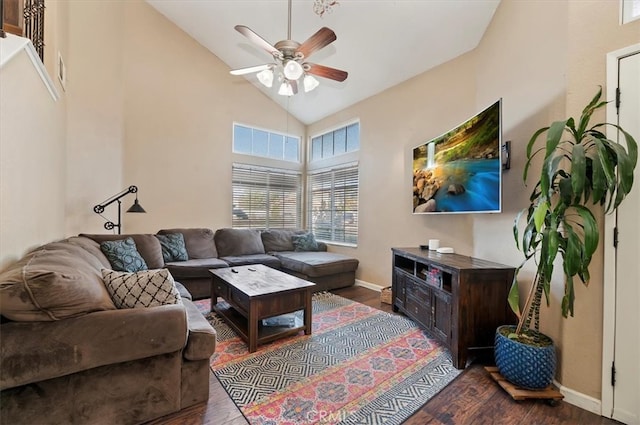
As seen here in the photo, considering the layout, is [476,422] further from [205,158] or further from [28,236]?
[205,158]

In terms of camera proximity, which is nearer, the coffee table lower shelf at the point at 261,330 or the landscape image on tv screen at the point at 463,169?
the landscape image on tv screen at the point at 463,169

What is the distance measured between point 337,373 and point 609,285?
74.9 inches

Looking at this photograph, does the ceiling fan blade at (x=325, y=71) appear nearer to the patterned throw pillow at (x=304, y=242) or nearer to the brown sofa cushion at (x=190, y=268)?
the brown sofa cushion at (x=190, y=268)

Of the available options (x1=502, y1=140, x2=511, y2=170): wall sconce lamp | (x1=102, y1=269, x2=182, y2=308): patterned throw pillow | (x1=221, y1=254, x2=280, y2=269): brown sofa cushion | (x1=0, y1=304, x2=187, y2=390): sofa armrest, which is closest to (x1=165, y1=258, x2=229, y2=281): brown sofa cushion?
(x1=221, y1=254, x2=280, y2=269): brown sofa cushion

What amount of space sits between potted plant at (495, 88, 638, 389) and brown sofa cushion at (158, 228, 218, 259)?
402 cm

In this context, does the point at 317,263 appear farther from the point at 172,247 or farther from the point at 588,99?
the point at 588,99

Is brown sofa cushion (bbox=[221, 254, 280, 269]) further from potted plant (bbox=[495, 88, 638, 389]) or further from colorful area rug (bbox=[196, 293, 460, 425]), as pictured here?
potted plant (bbox=[495, 88, 638, 389])

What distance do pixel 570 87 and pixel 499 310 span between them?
5.73 feet

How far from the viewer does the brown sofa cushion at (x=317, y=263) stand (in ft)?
13.9

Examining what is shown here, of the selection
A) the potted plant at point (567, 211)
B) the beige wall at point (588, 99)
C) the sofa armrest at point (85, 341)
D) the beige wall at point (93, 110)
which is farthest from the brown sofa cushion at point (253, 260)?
the beige wall at point (588, 99)

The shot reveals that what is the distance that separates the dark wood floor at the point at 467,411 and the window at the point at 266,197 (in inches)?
146

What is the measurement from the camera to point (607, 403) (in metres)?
1.74

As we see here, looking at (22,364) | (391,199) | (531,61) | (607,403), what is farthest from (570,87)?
(22,364)

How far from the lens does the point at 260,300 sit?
98.7 inches
